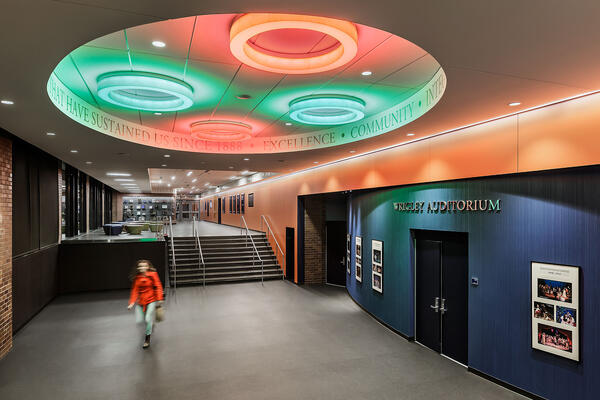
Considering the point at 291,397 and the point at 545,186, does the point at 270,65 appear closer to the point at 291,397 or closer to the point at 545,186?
the point at 545,186

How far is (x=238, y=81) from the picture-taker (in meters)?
5.06

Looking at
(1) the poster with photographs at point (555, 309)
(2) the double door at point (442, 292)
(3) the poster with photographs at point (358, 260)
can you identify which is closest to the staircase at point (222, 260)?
(3) the poster with photographs at point (358, 260)

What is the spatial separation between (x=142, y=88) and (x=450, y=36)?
3.90m

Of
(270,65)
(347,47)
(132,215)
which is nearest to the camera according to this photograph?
(347,47)

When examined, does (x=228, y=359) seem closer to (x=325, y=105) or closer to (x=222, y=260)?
(x=325, y=105)

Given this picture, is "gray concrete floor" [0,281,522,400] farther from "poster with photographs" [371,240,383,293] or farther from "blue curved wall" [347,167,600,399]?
"poster with photographs" [371,240,383,293]

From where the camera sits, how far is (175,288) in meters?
11.5

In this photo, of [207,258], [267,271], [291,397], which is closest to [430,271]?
[291,397]

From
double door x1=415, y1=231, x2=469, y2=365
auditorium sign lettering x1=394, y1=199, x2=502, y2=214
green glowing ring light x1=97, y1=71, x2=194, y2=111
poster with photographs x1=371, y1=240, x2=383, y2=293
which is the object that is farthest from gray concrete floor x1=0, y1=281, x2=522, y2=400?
green glowing ring light x1=97, y1=71, x2=194, y2=111

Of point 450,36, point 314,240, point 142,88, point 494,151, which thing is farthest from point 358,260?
point 450,36

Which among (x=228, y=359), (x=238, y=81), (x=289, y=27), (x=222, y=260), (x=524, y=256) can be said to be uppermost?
(x=238, y=81)

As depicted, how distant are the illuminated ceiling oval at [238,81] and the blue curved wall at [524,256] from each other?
1775 millimetres

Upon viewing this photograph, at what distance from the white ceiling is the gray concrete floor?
385 centimetres

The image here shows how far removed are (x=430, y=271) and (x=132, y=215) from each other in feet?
110
